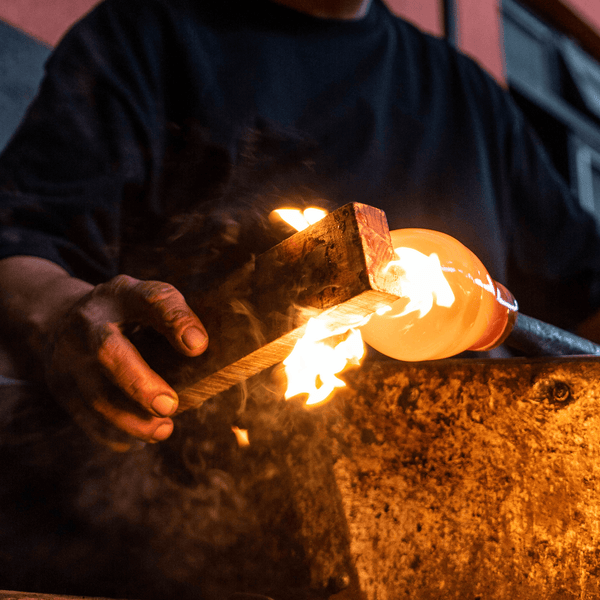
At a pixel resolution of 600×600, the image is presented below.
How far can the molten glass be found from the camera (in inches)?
17.5

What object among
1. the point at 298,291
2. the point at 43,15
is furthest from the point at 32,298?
the point at 43,15

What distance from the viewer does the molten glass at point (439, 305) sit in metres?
0.44

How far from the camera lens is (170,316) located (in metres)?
0.48

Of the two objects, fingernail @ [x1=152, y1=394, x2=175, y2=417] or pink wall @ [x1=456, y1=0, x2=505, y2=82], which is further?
pink wall @ [x1=456, y1=0, x2=505, y2=82]

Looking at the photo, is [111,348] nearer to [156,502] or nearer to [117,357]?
[117,357]

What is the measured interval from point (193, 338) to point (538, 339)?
0.40 metres

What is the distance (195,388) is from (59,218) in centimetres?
45

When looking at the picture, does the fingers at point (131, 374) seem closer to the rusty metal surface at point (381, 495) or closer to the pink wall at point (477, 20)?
the rusty metal surface at point (381, 495)

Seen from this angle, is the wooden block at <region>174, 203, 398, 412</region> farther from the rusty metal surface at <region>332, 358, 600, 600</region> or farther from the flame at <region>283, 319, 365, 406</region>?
the rusty metal surface at <region>332, 358, 600, 600</region>

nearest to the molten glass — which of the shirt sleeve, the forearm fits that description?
the forearm

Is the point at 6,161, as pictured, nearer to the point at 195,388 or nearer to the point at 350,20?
the point at 195,388

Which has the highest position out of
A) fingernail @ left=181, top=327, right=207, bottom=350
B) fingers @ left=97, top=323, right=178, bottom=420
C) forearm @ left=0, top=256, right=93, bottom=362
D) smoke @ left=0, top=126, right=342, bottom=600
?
fingernail @ left=181, top=327, right=207, bottom=350

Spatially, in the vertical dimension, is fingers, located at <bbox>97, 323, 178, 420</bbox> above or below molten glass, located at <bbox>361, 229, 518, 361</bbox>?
below

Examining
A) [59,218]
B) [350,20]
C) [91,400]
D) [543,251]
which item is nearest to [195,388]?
[91,400]
